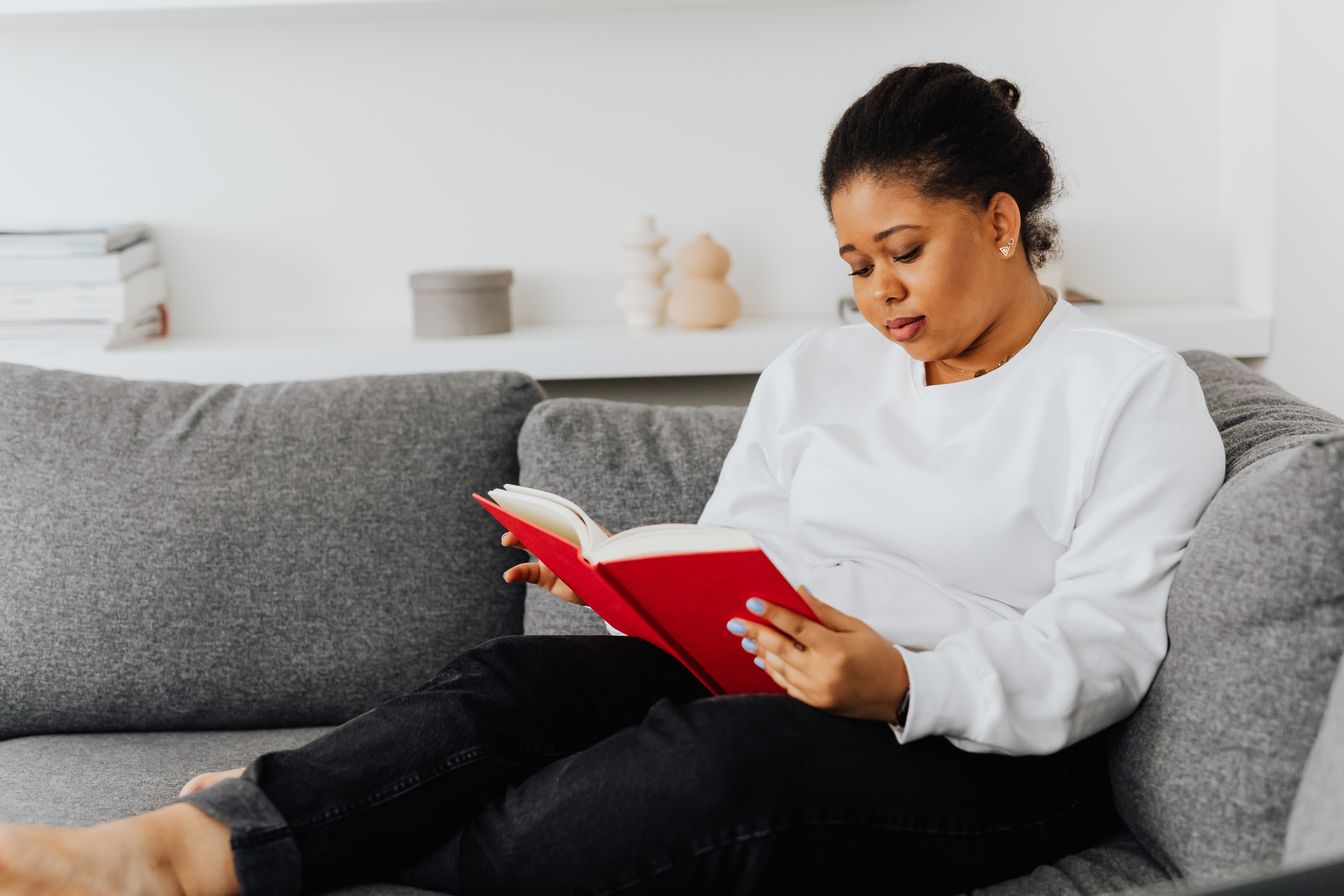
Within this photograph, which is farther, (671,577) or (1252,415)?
(1252,415)

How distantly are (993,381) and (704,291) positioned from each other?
0.96 m

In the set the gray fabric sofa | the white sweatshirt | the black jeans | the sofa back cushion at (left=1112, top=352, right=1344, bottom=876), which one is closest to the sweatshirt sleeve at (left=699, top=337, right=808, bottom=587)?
the white sweatshirt

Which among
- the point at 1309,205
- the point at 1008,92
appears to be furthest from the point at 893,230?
the point at 1309,205

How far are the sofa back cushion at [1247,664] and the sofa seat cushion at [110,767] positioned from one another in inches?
34.4

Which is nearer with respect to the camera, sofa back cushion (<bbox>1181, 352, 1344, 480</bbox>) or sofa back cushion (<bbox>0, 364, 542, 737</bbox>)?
sofa back cushion (<bbox>1181, 352, 1344, 480</bbox>)

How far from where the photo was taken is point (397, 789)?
921 millimetres

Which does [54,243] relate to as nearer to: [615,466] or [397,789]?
[615,466]

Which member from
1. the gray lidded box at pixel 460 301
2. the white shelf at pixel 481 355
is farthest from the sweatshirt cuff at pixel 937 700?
the gray lidded box at pixel 460 301

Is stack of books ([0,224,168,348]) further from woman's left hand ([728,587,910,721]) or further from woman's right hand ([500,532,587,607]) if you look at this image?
woman's left hand ([728,587,910,721])

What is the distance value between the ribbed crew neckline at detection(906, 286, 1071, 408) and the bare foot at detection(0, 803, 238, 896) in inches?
30.2

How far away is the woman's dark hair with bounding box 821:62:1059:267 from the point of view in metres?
1.06

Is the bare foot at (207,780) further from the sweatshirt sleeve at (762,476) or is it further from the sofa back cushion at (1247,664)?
the sofa back cushion at (1247,664)

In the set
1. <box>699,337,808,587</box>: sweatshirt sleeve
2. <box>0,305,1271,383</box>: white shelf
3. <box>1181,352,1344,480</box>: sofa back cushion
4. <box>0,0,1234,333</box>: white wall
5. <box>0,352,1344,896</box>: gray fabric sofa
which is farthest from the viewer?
<box>0,0,1234,333</box>: white wall

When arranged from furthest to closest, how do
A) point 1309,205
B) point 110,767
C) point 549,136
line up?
1. point 549,136
2. point 1309,205
3. point 110,767
